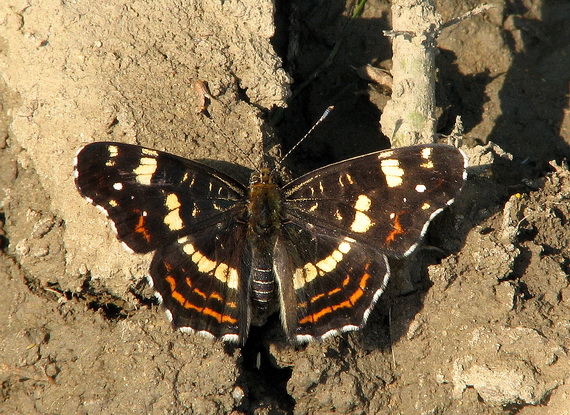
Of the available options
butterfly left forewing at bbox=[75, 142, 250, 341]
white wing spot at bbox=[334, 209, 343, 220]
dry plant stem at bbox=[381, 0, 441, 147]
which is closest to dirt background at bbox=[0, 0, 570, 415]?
butterfly left forewing at bbox=[75, 142, 250, 341]

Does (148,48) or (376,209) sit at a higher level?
(148,48)

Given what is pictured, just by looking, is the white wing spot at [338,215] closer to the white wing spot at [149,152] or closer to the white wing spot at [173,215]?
the white wing spot at [173,215]

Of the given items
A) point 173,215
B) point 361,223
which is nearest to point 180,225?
point 173,215

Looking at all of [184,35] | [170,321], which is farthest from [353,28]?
[170,321]

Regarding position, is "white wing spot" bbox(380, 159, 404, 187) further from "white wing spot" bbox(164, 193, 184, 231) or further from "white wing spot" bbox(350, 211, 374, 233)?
"white wing spot" bbox(164, 193, 184, 231)

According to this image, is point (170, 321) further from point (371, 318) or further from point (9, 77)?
point (9, 77)

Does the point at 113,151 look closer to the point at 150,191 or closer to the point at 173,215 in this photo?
the point at 150,191

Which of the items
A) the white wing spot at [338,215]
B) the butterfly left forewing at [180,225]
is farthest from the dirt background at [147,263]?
the white wing spot at [338,215]
